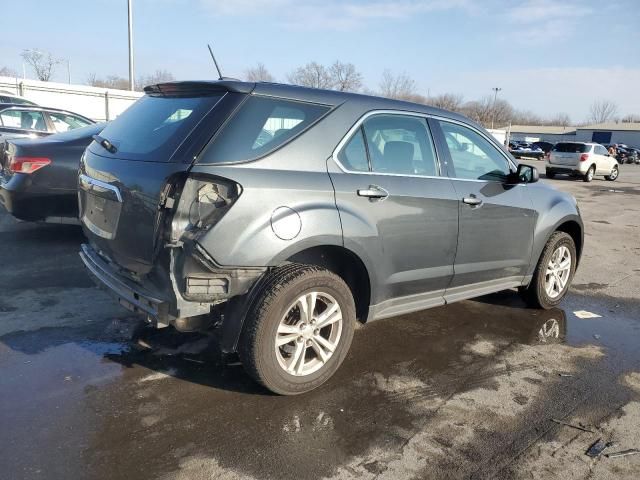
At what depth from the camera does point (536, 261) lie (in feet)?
15.8

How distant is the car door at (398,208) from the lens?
3.36m

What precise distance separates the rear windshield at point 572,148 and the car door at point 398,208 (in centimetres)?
2179

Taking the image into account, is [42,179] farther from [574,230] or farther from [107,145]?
[574,230]

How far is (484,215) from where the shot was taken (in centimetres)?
416

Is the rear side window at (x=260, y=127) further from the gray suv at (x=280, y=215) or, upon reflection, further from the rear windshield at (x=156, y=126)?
the rear windshield at (x=156, y=126)

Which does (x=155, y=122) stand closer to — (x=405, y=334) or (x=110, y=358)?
(x=110, y=358)

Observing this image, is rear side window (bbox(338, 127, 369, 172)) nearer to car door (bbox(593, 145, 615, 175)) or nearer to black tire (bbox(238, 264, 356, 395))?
black tire (bbox(238, 264, 356, 395))

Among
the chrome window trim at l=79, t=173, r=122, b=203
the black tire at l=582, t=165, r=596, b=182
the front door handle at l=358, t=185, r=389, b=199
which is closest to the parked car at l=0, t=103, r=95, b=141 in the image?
the chrome window trim at l=79, t=173, r=122, b=203

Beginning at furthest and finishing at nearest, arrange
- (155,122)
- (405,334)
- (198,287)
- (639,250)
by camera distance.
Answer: (639,250) < (405,334) < (155,122) < (198,287)

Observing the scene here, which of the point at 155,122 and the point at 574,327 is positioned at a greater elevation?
Answer: the point at 155,122

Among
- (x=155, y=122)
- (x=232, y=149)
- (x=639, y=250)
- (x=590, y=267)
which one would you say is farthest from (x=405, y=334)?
(x=639, y=250)

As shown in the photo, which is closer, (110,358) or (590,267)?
(110,358)

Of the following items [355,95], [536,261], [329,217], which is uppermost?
[355,95]

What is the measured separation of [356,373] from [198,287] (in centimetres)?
137
